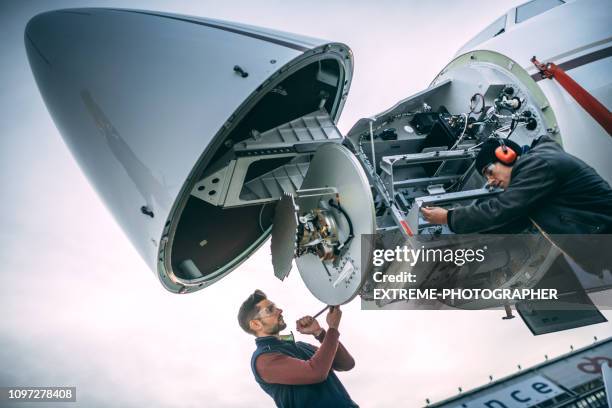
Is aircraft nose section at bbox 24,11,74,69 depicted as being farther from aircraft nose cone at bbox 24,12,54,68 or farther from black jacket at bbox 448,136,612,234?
black jacket at bbox 448,136,612,234

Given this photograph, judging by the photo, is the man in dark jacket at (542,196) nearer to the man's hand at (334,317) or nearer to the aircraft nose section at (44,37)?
the man's hand at (334,317)

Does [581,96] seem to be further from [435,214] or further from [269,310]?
[269,310]

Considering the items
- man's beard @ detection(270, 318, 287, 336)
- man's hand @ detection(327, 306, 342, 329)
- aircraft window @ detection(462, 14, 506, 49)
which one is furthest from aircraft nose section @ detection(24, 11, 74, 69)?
aircraft window @ detection(462, 14, 506, 49)

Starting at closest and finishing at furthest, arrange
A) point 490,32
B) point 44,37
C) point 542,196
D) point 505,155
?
point 542,196
point 505,155
point 44,37
point 490,32

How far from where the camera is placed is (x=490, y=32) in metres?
5.51

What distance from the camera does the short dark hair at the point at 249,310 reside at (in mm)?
4973

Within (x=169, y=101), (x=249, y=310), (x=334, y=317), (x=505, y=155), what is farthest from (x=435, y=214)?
(x=169, y=101)

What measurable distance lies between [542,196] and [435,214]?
895 mm

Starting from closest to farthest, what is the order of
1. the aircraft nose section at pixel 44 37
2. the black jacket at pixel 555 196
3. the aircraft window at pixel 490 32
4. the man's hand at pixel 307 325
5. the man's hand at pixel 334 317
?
1. the black jacket at pixel 555 196
2. the man's hand at pixel 334 317
3. the aircraft nose section at pixel 44 37
4. the man's hand at pixel 307 325
5. the aircraft window at pixel 490 32

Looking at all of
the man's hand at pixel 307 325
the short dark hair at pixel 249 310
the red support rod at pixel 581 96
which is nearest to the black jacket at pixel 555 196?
the red support rod at pixel 581 96

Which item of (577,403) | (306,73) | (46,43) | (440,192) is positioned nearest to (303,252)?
(440,192)

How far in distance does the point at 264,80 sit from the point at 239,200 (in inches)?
60.8

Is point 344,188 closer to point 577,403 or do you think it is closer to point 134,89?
point 134,89

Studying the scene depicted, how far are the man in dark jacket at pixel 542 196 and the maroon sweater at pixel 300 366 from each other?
171 centimetres
